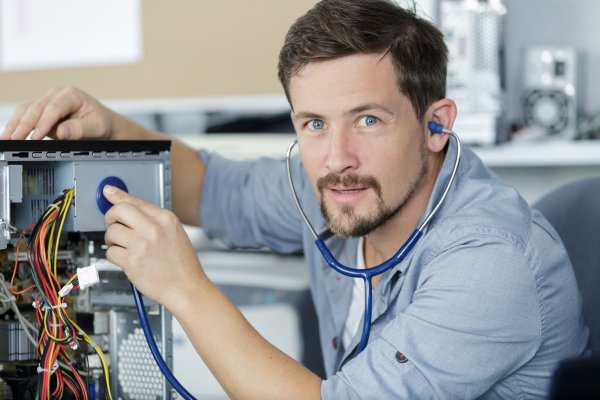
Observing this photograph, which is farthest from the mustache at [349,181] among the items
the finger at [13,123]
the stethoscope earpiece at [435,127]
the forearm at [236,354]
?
the finger at [13,123]

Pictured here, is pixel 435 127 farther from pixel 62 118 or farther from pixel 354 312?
pixel 62 118

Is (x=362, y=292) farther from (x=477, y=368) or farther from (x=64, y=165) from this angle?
(x=64, y=165)

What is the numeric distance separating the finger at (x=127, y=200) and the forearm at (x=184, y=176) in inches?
14.6

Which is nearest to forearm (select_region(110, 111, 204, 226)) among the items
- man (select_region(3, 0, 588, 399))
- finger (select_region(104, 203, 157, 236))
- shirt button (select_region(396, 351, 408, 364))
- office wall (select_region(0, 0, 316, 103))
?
man (select_region(3, 0, 588, 399))

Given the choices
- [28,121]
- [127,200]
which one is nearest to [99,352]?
[127,200]

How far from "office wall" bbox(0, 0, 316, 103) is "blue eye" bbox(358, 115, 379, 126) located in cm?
131

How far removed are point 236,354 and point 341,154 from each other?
0.98ft

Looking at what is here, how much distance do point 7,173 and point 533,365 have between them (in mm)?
703

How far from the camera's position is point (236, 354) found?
36.4 inches

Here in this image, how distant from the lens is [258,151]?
240 centimetres

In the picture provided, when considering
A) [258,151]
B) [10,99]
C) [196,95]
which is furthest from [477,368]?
[10,99]

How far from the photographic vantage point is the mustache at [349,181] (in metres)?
1.05

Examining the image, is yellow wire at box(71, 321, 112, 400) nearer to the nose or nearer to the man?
the man

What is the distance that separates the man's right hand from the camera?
1122 millimetres
